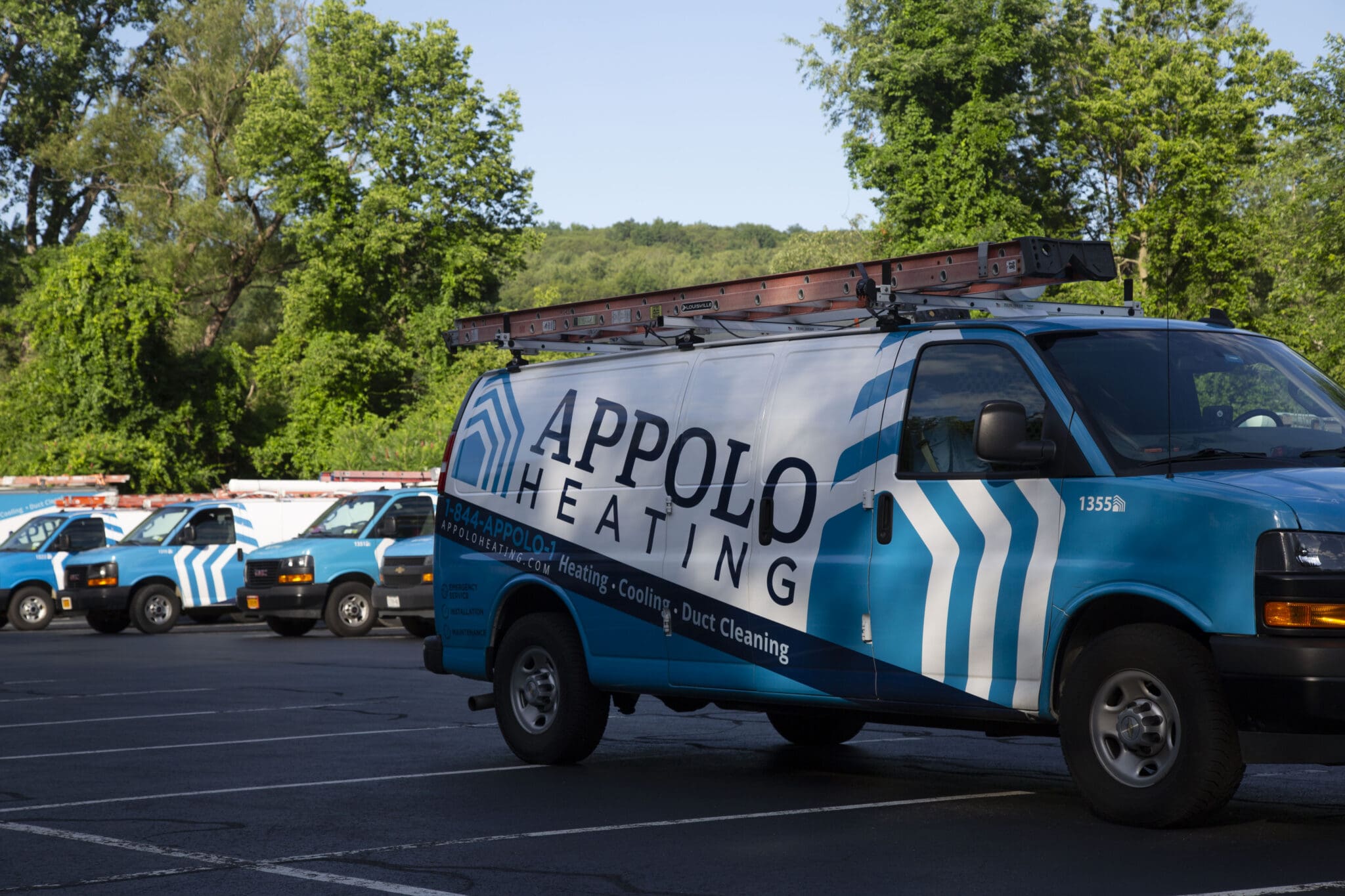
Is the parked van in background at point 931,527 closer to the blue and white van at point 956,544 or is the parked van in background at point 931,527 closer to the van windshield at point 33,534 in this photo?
the blue and white van at point 956,544

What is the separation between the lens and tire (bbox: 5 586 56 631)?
99.2 feet

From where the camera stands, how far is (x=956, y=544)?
7977 mm

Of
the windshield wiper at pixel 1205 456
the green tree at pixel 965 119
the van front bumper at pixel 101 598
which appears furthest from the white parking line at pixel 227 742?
the green tree at pixel 965 119

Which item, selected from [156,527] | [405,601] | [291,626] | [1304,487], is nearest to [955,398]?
[1304,487]

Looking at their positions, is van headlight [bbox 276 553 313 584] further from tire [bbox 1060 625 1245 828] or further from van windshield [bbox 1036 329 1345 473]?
tire [bbox 1060 625 1245 828]

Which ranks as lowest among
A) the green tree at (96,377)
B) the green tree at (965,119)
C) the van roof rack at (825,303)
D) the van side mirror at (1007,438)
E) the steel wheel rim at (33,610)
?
the steel wheel rim at (33,610)

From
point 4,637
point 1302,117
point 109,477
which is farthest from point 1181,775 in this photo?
point 109,477

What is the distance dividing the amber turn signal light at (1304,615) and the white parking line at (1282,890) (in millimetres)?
1034

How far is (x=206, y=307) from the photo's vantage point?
202 ft

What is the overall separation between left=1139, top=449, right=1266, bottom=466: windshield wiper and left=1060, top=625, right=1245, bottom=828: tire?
712 mm

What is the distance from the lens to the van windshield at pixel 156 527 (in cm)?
2838

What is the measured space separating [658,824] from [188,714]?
6.98m

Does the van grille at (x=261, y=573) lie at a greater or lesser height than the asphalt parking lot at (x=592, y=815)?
greater

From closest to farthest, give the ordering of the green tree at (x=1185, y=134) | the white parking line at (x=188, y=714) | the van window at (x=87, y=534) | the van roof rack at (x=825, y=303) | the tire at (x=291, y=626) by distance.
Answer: the van roof rack at (x=825, y=303)
the white parking line at (x=188, y=714)
the tire at (x=291, y=626)
the van window at (x=87, y=534)
the green tree at (x=1185, y=134)
